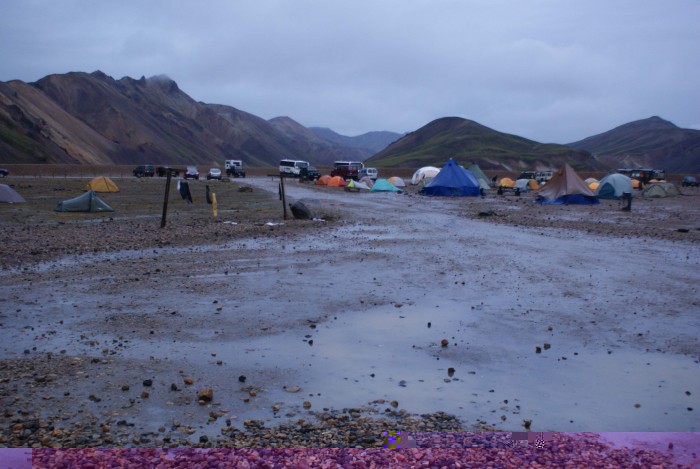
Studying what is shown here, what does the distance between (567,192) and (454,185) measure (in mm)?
9609

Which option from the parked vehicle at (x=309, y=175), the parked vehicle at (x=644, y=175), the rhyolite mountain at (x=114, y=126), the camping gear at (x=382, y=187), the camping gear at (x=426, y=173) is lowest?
the camping gear at (x=382, y=187)

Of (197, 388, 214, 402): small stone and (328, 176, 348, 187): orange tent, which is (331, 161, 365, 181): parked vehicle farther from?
(197, 388, 214, 402): small stone

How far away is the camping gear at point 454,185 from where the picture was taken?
139 feet

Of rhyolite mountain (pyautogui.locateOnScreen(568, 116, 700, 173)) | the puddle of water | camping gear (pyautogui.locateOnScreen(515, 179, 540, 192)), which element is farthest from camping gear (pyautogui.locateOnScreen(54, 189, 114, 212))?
rhyolite mountain (pyautogui.locateOnScreen(568, 116, 700, 173))

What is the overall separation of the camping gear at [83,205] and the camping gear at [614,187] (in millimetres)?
28599

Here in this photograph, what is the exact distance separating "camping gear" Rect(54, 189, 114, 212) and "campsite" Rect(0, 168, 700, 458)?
7.21 metres

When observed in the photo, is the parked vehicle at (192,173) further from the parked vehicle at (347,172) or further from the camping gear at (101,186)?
the camping gear at (101,186)

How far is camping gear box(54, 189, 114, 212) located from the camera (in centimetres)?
2469

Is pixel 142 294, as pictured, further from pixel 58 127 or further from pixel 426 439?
pixel 58 127

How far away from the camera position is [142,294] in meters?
10.3

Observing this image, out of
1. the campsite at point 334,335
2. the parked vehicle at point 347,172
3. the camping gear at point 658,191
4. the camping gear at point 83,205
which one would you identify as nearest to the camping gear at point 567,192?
the camping gear at point 658,191

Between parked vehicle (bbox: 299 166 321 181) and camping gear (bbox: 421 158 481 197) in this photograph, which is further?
parked vehicle (bbox: 299 166 321 181)

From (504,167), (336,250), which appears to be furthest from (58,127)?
(336,250)

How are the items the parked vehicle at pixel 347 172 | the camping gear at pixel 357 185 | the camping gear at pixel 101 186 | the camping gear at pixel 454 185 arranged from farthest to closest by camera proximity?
1. the parked vehicle at pixel 347 172
2. the camping gear at pixel 357 185
3. the camping gear at pixel 454 185
4. the camping gear at pixel 101 186
